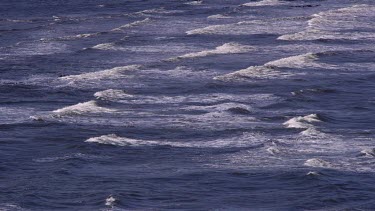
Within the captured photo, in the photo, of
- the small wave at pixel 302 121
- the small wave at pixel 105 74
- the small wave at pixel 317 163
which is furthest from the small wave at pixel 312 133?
the small wave at pixel 105 74

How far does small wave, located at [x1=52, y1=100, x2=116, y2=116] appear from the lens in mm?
57188

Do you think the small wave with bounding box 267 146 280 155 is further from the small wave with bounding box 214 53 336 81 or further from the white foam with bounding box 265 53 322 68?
the white foam with bounding box 265 53 322 68

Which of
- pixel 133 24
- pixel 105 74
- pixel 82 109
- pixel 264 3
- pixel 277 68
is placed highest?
pixel 82 109

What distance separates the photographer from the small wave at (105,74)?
6741cm

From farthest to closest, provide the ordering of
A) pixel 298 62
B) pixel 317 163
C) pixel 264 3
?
pixel 264 3
pixel 298 62
pixel 317 163

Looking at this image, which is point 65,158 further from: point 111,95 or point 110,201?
point 111,95

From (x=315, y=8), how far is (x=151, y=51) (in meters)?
31.3

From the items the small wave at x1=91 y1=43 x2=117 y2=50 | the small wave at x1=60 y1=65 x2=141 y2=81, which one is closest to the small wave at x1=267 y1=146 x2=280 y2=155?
the small wave at x1=60 y1=65 x2=141 y2=81

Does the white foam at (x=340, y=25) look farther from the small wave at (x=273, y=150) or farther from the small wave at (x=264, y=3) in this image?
the small wave at (x=273, y=150)

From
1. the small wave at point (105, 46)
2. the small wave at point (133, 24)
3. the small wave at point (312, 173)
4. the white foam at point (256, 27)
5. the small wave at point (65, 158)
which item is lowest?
the white foam at point (256, 27)

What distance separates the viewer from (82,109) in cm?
5806

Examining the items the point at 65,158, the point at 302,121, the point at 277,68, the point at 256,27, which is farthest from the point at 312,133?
the point at 256,27

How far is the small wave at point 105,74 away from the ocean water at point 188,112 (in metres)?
0.12

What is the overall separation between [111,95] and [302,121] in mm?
12383
